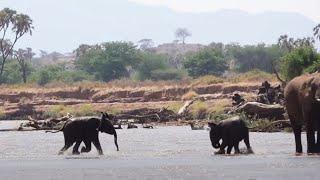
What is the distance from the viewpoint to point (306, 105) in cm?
2320

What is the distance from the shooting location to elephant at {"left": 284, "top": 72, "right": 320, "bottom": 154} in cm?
2305

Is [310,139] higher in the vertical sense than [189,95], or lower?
lower

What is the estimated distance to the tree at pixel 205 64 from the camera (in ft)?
432

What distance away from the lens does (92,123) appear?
27.7 m

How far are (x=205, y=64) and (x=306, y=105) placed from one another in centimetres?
10932

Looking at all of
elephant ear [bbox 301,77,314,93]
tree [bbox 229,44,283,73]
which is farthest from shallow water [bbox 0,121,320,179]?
tree [bbox 229,44,283,73]

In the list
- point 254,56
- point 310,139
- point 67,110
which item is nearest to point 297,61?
point 67,110

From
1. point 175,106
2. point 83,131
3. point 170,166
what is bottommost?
point 170,166

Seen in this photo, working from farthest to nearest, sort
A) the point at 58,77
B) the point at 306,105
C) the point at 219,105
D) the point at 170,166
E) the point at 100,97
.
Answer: the point at 58,77
the point at 100,97
the point at 219,105
the point at 306,105
the point at 170,166

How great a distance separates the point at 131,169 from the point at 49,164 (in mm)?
3495

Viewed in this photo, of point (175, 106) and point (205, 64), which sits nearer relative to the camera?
point (175, 106)

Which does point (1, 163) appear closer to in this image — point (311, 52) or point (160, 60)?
point (311, 52)

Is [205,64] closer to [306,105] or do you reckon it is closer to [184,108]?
[184,108]

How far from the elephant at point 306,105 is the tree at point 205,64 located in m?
106
